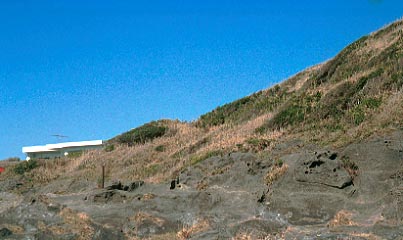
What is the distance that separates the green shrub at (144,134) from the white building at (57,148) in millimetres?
17323

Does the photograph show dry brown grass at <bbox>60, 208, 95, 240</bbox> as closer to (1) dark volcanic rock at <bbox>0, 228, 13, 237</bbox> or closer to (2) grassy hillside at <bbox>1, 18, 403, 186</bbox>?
(1) dark volcanic rock at <bbox>0, 228, 13, 237</bbox>

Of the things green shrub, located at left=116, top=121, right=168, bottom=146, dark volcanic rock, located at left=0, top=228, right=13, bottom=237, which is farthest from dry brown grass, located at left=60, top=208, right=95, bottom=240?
green shrub, located at left=116, top=121, right=168, bottom=146

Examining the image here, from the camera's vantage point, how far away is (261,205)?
15.1m

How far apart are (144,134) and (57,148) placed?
73.1 ft

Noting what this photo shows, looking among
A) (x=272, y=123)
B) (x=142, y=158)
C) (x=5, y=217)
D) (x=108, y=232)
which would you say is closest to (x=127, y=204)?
(x=108, y=232)

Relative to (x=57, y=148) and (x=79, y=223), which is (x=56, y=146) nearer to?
(x=57, y=148)

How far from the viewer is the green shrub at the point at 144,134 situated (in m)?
34.6

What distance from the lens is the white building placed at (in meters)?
53.5

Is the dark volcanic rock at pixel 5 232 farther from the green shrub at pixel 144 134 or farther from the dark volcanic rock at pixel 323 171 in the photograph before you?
the green shrub at pixel 144 134

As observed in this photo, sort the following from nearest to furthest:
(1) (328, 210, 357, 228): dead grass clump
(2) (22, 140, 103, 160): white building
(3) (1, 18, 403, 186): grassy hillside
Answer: (1) (328, 210, 357, 228): dead grass clump
(3) (1, 18, 403, 186): grassy hillside
(2) (22, 140, 103, 160): white building

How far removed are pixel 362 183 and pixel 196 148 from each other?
12.6 meters

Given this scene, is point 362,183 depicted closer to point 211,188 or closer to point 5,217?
point 211,188

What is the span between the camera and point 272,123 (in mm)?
24094

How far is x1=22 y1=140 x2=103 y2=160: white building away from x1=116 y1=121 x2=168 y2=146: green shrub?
56.8 ft
